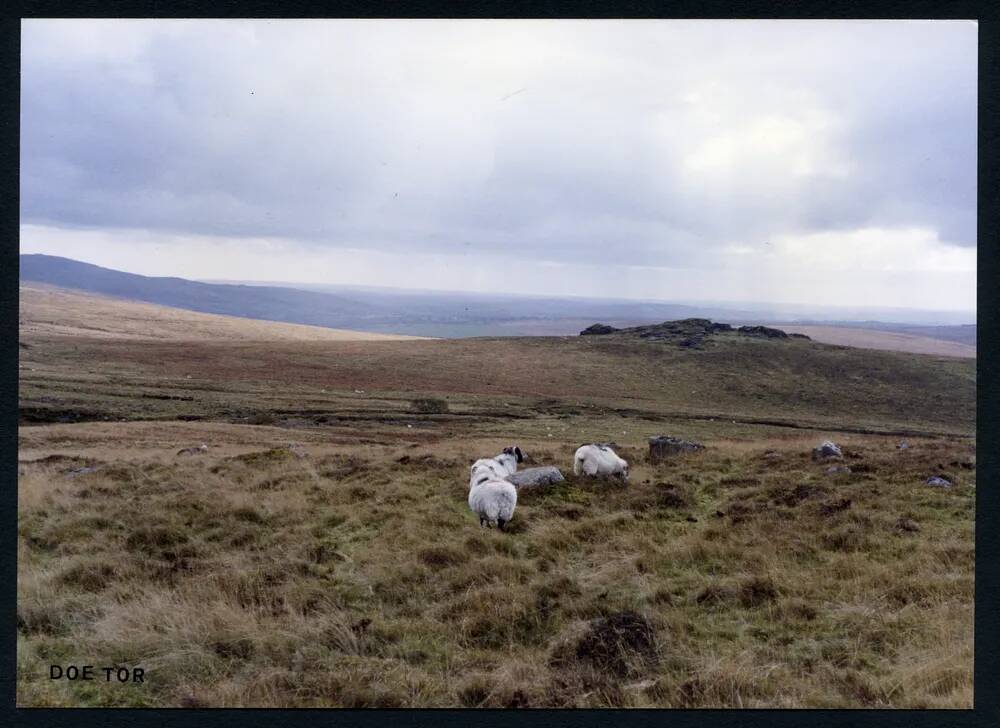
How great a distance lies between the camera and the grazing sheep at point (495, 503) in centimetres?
773

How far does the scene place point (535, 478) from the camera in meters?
9.77

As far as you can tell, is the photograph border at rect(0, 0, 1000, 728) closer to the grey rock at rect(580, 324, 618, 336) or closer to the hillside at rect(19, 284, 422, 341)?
the hillside at rect(19, 284, 422, 341)

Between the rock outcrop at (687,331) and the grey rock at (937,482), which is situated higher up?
the rock outcrop at (687,331)

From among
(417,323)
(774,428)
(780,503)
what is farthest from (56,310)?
(780,503)

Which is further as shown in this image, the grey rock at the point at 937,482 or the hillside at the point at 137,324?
the hillside at the point at 137,324

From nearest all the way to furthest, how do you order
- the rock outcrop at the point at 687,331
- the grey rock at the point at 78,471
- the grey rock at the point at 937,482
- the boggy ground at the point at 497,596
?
the boggy ground at the point at 497,596 < the grey rock at the point at 937,482 < the grey rock at the point at 78,471 < the rock outcrop at the point at 687,331

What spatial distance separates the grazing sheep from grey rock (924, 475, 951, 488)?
24.4ft

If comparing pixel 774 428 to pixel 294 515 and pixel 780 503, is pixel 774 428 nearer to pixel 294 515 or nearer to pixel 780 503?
pixel 780 503

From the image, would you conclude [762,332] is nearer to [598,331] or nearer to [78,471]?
[598,331]

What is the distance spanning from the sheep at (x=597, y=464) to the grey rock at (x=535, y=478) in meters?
0.75

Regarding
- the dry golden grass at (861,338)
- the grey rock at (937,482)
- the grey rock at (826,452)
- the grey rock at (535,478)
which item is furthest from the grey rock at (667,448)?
the dry golden grass at (861,338)

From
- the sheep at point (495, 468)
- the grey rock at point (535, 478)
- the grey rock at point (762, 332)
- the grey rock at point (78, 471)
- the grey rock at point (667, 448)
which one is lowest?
the grey rock at point (78, 471)
